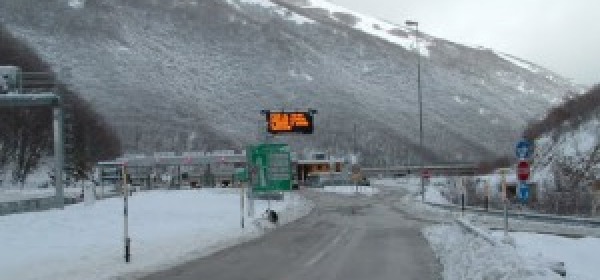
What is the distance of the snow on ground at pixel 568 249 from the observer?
60.1 feet

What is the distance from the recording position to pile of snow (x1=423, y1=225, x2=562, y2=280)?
12.9 metres

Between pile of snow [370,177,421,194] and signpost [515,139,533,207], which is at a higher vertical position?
signpost [515,139,533,207]

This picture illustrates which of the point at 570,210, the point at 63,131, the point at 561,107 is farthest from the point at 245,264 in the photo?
the point at 561,107

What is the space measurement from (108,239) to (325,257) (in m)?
9.53

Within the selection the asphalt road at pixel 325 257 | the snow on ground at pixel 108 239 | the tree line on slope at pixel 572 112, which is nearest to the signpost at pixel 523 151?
the asphalt road at pixel 325 257

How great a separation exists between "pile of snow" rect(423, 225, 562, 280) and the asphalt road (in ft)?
1.39

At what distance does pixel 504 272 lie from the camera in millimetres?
13648

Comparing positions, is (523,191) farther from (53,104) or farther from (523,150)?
(53,104)

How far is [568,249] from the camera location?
22.1 meters

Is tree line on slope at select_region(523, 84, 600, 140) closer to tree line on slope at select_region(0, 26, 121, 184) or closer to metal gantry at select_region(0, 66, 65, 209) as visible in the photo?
metal gantry at select_region(0, 66, 65, 209)

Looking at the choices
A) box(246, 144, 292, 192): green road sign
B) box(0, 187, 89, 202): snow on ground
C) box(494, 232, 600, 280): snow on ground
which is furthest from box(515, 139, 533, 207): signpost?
box(0, 187, 89, 202): snow on ground

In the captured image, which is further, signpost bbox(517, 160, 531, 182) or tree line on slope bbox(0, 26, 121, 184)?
tree line on slope bbox(0, 26, 121, 184)

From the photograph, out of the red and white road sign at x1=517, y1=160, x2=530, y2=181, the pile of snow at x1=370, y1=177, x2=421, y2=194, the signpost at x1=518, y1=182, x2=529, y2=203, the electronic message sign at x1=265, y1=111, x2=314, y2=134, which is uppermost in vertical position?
the electronic message sign at x1=265, y1=111, x2=314, y2=134

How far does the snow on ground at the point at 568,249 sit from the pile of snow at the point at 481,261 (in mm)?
891
